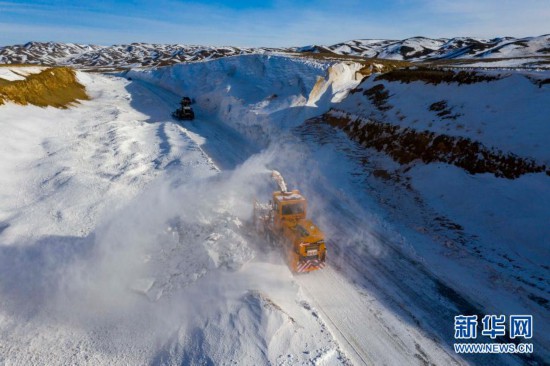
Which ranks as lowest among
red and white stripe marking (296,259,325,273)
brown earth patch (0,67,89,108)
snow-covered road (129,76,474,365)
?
brown earth patch (0,67,89,108)

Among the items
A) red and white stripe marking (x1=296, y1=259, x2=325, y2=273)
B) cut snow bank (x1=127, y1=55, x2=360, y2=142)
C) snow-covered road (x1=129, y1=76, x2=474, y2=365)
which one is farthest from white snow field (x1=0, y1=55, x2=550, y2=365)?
cut snow bank (x1=127, y1=55, x2=360, y2=142)

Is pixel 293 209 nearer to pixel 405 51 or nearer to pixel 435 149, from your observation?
pixel 435 149

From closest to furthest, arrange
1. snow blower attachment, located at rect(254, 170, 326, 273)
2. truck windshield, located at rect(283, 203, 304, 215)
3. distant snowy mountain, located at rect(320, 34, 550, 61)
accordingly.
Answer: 1. snow blower attachment, located at rect(254, 170, 326, 273)
2. truck windshield, located at rect(283, 203, 304, 215)
3. distant snowy mountain, located at rect(320, 34, 550, 61)

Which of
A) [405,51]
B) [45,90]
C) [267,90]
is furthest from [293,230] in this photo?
[405,51]

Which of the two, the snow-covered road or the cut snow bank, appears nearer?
the snow-covered road

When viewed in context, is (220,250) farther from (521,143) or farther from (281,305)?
(521,143)

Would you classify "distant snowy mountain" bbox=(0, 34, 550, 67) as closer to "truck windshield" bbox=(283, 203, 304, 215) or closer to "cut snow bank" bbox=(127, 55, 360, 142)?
"cut snow bank" bbox=(127, 55, 360, 142)

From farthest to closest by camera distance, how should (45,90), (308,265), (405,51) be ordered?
(405,51) → (45,90) → (308,265)
